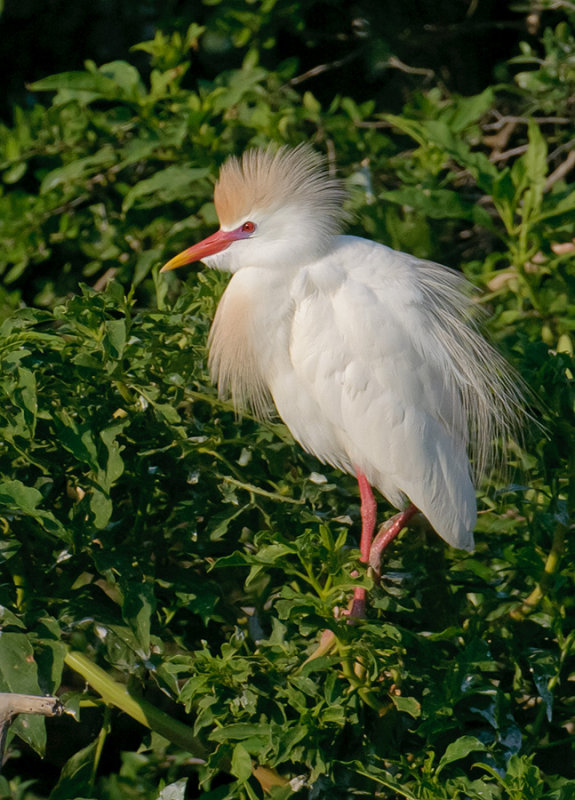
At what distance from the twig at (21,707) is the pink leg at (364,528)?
0.63m

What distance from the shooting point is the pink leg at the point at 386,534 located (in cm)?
216

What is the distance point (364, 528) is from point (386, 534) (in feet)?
0.18

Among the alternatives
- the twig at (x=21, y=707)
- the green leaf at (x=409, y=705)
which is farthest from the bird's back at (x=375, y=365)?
the twig at (x=21, y=707)

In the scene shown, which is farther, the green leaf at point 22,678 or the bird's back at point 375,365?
the bird's back at point 375,365

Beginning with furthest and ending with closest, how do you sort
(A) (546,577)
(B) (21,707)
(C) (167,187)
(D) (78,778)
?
(C) (167,187) < (A) (546,577) < (D) (78,778) < (B) (21,707)

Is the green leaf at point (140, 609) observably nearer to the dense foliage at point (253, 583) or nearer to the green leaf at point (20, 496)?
the dense foliage at point (253, 583)

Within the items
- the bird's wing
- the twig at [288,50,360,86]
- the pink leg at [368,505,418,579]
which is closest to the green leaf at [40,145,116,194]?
the twig at [288,50,360,86]

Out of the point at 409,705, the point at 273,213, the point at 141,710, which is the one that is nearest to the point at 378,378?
the point at 273,213

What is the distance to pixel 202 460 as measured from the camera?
2.17m

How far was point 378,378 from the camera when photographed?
235 centimetres

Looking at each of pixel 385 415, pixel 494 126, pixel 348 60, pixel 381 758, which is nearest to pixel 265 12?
pixel 348 60

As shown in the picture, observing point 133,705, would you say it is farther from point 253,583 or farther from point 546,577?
point 546,577

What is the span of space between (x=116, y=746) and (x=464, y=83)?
112 inches

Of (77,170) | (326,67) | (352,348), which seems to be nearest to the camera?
(352,348)
